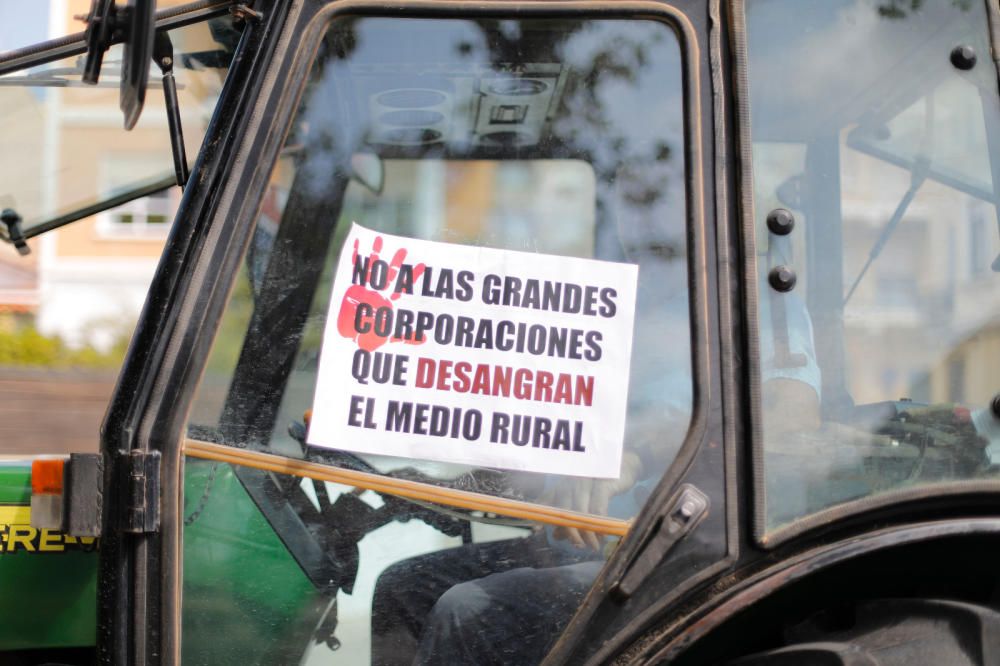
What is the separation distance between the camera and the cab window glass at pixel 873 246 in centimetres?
143

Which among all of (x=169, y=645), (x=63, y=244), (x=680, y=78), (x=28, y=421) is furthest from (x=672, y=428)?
(x=63, y=244)

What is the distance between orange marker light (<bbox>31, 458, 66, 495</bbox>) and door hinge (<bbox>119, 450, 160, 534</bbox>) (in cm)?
24

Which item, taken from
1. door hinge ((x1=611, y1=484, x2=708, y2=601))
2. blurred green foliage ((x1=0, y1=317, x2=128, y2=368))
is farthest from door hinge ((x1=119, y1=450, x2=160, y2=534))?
blurred green foliage ((x1=0, y1=317, x2=128, y2=368))

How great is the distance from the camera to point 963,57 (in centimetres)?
150

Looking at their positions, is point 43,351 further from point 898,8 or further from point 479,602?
point 898,8

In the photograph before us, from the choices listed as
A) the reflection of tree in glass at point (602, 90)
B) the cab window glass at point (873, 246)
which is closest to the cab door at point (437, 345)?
the reflection of tree in glass at point (602, 90)

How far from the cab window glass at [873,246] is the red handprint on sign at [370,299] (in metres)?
0.56

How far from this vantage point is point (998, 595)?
56.7 inches

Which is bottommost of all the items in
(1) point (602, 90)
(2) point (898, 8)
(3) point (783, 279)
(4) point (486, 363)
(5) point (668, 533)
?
(5) point (668, 533)

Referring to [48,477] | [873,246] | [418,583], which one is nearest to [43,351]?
[48,477]

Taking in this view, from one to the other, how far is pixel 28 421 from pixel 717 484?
668 cm

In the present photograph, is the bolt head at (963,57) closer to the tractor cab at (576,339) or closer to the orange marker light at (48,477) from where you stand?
the tractor cab at (576,339)

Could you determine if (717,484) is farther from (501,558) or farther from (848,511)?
(501,558)

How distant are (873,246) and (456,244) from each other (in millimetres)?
647
